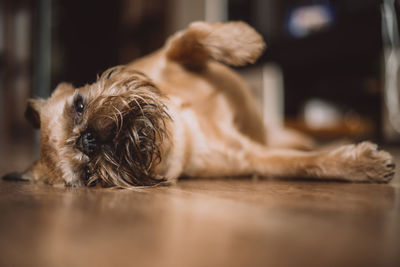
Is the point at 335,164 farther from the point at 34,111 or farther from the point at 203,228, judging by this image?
the point at 34,111

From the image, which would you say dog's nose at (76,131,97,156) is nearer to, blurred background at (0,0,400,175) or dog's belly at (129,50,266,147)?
dog's belly at (129,50,266,147)

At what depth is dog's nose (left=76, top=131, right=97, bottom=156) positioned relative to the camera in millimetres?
1322

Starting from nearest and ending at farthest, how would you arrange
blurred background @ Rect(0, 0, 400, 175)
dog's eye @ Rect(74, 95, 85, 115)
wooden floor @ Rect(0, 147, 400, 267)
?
1. wooden floor @ Rect(0, 147, 400, 267)
2. dog's eye @ Rect(74, 95, 85, 115)
3. blurred background @ Rect(0, 0, 400, 175)

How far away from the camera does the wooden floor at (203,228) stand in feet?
1.85

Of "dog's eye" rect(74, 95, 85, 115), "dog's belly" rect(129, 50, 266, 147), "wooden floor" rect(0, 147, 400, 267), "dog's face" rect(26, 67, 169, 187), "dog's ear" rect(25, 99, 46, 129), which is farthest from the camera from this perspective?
"dog's belly" rect(129, 50, 266, 147)

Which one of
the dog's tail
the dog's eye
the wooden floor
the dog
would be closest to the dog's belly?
the dog

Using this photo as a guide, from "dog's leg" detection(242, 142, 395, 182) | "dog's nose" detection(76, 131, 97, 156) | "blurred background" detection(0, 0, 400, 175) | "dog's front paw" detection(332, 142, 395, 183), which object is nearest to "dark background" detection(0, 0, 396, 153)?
"blurred background" detection(0, 0, 400, 175)

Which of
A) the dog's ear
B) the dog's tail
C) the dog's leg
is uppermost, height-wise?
the dog's tail

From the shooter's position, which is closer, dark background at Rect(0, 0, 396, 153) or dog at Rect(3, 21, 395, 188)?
dog at Rect(3, 21, 395, 188)

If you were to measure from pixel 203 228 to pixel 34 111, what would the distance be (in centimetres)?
121

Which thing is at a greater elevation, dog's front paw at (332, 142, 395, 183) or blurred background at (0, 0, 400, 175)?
→ blurred background at (0, 0, 400, 175)

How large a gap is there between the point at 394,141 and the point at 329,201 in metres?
3.41

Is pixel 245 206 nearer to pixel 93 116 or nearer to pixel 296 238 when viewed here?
pixel 296 238

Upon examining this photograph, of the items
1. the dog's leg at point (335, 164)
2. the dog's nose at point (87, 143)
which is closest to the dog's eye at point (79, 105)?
the dog's nose at point (87, 143)
